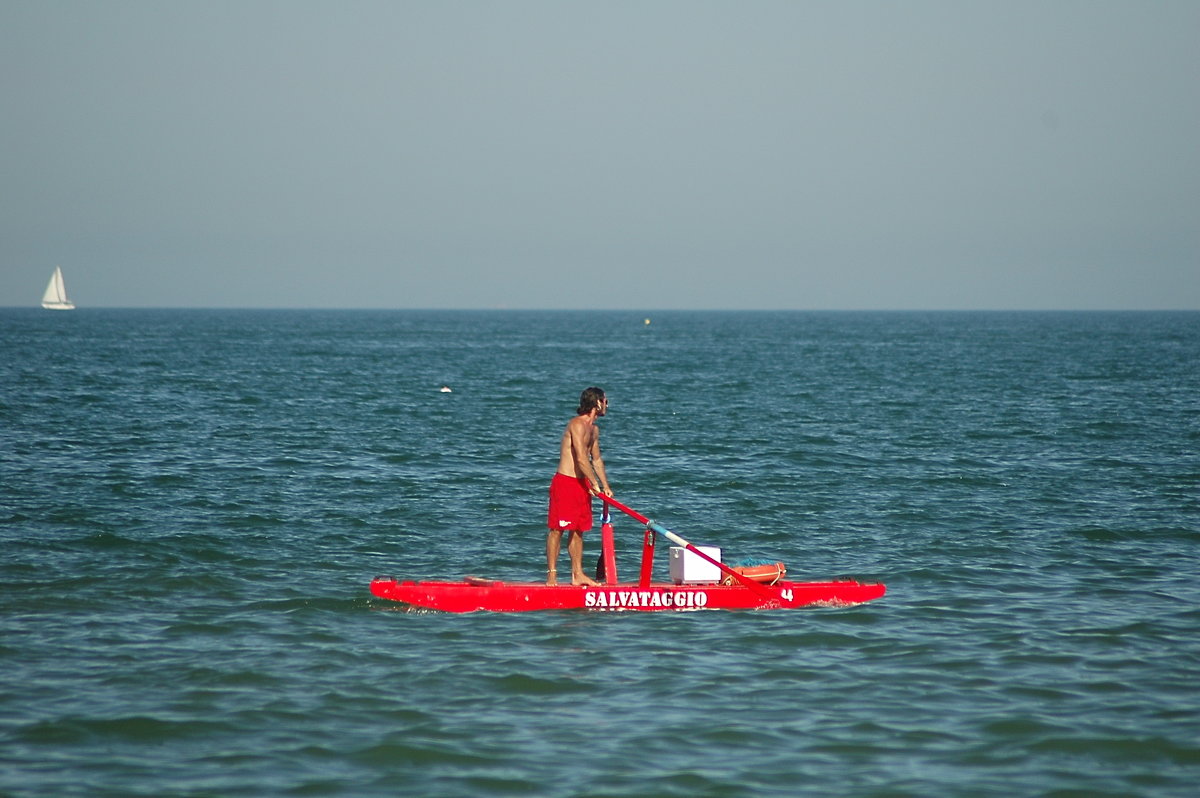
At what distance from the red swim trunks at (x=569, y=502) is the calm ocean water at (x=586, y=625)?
41.3 inches

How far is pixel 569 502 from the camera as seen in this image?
41.9ft

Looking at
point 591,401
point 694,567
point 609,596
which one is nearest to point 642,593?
point 609,596

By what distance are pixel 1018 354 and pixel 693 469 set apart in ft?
201

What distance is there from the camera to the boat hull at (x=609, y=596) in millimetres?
12461

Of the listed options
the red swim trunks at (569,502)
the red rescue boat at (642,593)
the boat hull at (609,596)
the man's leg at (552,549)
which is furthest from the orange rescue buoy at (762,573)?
the man's leg at (552,549)

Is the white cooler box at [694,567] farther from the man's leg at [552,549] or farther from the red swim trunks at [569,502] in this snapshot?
the man's leg at [552,549]

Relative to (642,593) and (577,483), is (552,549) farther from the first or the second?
(642,593)

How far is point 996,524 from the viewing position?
59.4ft

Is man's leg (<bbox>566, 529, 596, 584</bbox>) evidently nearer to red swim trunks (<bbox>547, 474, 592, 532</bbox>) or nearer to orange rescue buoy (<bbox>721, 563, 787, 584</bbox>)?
red swim trunks (<bbox>547, 474, 592, 532</bbox>)

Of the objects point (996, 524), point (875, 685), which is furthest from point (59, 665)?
point (996, 524)

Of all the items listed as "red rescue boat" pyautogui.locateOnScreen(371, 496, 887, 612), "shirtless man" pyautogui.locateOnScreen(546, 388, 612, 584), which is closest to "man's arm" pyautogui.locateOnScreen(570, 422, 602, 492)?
"shirtless man" pyautogui.locateOnScreen(546, 388, 612, 584)

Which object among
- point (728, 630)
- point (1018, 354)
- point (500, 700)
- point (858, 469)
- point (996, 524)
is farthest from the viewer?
point (1018, 354)

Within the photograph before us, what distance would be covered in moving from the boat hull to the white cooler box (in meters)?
0.08

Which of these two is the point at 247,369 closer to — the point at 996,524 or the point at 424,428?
the point at 424,428
